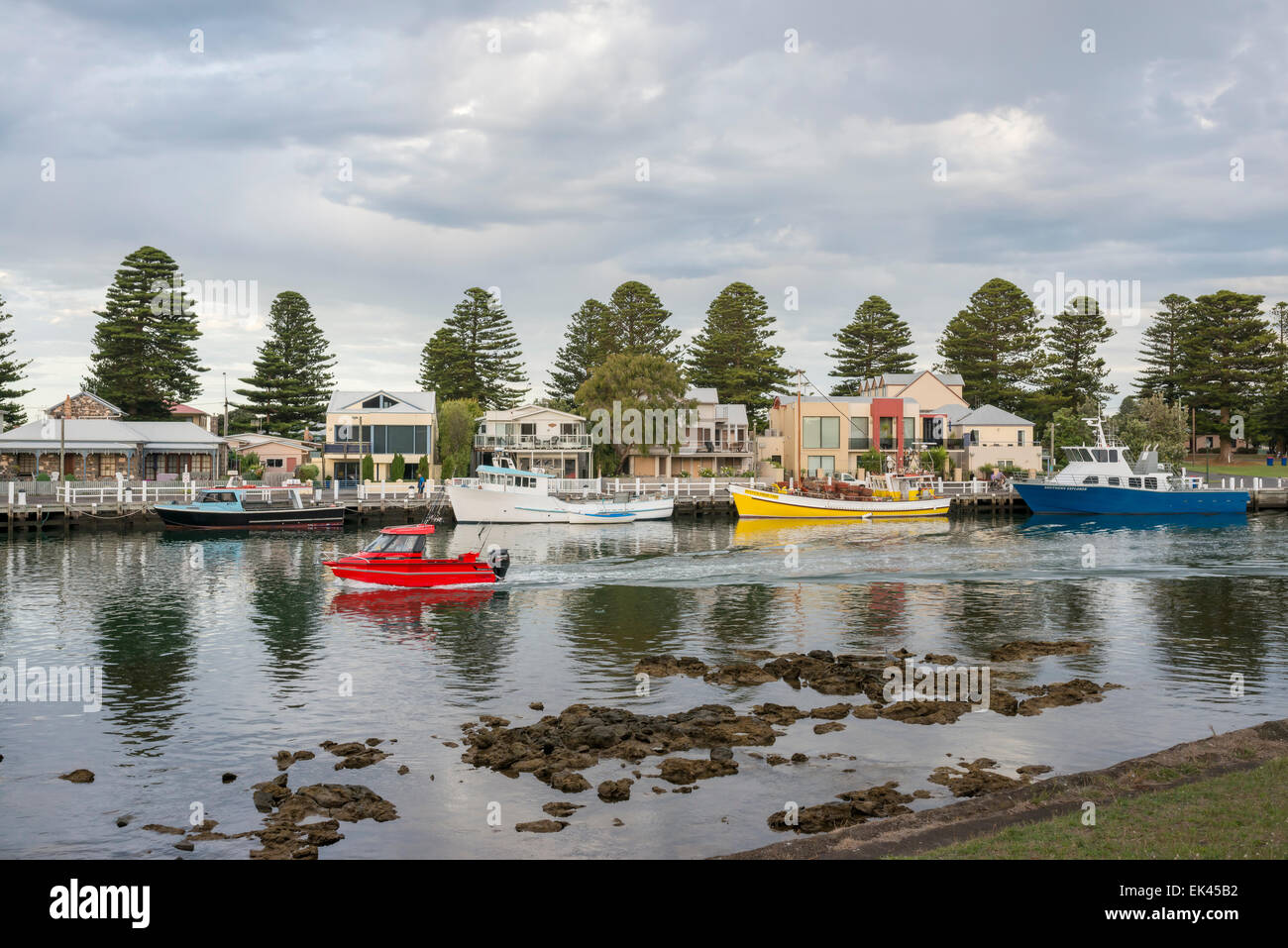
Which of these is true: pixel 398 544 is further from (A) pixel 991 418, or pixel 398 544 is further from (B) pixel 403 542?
(A) pixel 991 418

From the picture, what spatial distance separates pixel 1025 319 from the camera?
5118 inches

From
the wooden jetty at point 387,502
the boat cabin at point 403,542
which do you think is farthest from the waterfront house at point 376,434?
the boat cabin at point 403,542

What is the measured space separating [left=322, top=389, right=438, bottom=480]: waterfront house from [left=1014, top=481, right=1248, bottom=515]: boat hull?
182 ft

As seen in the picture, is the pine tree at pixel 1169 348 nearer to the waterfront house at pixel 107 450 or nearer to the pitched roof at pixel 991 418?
the pitched roof at pixel 991 418

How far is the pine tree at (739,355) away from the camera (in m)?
123

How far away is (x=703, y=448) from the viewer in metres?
103

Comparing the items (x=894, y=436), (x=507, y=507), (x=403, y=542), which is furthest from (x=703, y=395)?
(x=403, y=542)

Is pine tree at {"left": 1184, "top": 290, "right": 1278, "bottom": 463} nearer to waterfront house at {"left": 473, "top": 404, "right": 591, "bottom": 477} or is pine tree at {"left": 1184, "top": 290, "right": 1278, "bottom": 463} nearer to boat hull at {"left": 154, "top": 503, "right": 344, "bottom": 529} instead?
waterfront house at {"left": 473, "top": 404, "right": 591, "bottom": 477}

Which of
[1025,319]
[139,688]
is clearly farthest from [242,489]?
[1025,319]

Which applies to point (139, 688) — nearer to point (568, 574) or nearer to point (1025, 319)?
point (568, 574)

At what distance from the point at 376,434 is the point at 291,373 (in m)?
32.5

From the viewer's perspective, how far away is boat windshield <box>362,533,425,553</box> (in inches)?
1587

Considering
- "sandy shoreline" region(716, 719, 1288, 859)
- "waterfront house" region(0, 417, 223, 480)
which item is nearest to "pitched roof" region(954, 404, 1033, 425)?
"waterfront house" region(0, 417, 223, 480)
